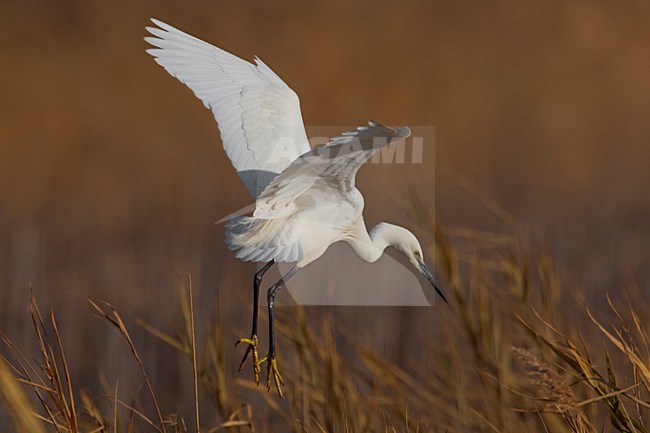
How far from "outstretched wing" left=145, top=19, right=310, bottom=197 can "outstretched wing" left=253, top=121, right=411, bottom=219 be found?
24 cm

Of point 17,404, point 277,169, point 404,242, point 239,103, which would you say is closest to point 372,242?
point 404,242

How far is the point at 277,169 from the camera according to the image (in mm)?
1506

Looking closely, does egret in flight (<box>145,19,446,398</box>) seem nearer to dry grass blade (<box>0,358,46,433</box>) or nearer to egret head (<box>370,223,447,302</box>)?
egret head (<box>370,223,447,302</box>)

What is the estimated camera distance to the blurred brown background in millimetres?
2916

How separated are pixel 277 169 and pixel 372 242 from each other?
17cm

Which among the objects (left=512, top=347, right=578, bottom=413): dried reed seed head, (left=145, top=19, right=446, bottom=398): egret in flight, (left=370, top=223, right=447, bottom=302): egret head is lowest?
(left=512, top=347, right=578, bottom=413): dried reed seed head

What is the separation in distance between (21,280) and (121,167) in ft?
1.99

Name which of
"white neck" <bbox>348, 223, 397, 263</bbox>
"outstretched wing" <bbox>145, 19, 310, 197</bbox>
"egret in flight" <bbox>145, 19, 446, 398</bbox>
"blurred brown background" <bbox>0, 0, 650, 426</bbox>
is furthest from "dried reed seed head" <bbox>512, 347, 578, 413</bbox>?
"blurred brown background" <bbox>0, 0, 650, 426</bbox>

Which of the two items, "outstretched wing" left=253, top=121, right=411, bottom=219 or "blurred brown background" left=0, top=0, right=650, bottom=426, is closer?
"outstretched wing" left=253, top=121, right=411, bottom=219

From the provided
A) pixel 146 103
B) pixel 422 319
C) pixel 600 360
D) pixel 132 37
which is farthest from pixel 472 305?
pixel 132 37

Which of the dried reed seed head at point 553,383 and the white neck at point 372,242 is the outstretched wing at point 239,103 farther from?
the dried reed seed head at point 553,383

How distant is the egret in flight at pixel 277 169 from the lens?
3.80 ft

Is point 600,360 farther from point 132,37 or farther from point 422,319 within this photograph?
point 132,37

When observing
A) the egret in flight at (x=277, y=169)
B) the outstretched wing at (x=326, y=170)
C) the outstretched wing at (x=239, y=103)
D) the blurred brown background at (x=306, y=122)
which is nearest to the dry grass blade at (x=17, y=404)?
the egret in flight at (x=277, y=169)
